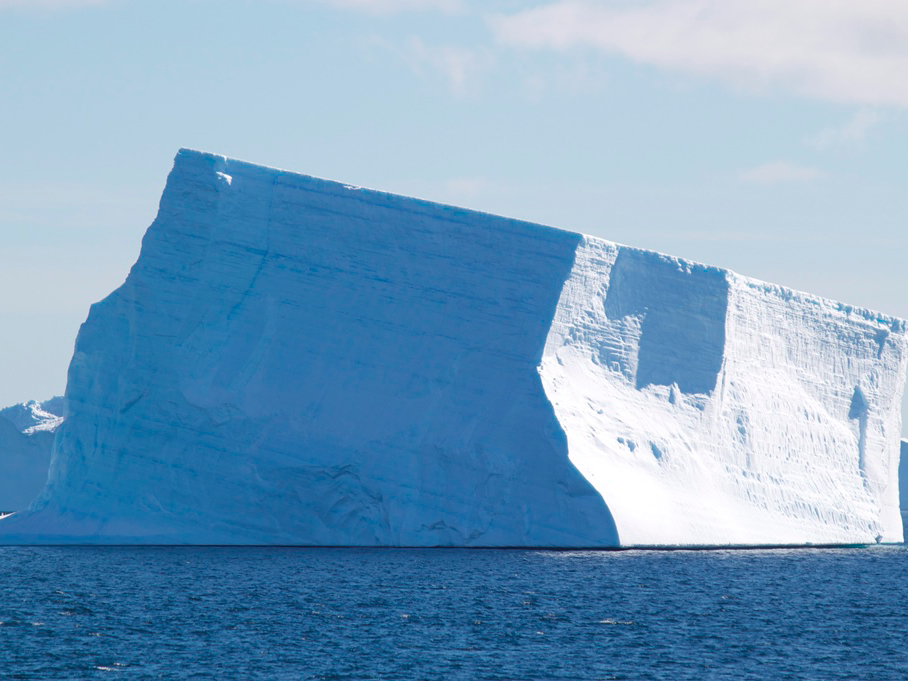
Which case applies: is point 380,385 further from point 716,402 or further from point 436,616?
point 436,616

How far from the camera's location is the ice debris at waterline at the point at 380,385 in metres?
23.2

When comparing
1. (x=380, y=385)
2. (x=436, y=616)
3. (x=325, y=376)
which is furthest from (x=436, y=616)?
A: (x=325, y=376)

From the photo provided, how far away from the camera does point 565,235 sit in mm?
23812

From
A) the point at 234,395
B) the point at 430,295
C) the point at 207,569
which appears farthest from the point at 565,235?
the point at 207,569

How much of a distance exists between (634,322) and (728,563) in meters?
4.39

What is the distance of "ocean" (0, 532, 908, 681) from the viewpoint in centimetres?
1431

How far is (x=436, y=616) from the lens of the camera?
17281mm

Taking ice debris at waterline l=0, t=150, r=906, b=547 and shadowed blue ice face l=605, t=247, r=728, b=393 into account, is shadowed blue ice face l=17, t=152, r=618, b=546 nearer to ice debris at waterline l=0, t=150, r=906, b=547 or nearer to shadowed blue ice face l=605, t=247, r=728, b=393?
ice debris at waterline l=0, t=150, r=906, b=547

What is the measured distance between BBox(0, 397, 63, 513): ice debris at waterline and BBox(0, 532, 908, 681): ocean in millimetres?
20542

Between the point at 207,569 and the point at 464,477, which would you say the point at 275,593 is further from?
the point at 464,477

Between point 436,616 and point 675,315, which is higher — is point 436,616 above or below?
below

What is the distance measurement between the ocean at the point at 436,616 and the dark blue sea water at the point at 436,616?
0.13 ft

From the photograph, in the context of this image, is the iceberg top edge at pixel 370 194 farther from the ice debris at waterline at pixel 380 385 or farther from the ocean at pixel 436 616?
the ocean at pixel 436 616

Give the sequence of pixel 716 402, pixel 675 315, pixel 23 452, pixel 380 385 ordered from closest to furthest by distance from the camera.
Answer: pixel 380 385, pixel 675 315, pixel 716 402, pixel 23 452
